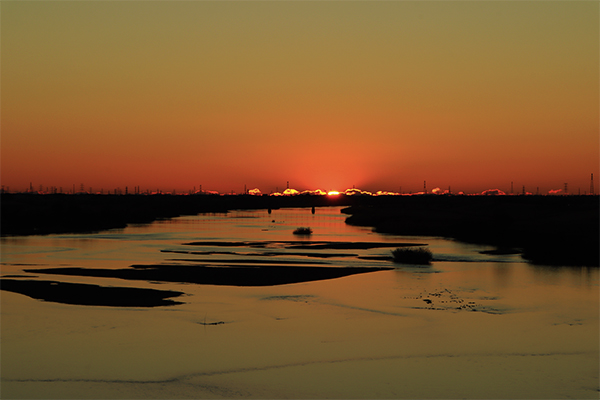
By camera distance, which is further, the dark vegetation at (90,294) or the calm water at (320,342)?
the dark vegetation at (90,294)

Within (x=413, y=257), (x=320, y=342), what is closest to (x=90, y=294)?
(x=320, y=342)

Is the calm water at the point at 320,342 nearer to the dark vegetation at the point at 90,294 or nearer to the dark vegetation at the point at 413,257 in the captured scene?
the dark vegetation at the point at 90,294

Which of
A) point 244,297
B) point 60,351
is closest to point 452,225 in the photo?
point 244,297

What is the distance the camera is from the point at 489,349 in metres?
17.5

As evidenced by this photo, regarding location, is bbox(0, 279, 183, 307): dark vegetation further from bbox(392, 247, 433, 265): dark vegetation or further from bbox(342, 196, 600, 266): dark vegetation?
bbox(342, 196, 600, 266): dark vegetation

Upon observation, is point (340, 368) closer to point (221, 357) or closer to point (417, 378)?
point (417, 378)

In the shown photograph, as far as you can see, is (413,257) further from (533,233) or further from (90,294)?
(533,233)

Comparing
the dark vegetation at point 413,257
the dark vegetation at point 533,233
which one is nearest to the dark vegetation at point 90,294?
the dark vegetation at point 413,257

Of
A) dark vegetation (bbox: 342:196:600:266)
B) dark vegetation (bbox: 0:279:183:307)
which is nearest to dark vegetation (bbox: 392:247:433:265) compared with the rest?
dark vegetation (bbox: 342:196:600:266)

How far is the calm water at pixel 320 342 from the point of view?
47.4ft

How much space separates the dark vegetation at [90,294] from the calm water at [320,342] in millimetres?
797

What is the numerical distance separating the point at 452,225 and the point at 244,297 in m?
50.0

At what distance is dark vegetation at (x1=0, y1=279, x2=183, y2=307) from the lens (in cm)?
2369

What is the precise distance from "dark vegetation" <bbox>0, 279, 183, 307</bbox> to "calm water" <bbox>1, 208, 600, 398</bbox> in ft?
2.62
